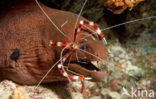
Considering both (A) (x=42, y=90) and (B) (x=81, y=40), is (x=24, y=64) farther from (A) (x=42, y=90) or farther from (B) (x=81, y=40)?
(B) (x=81, y=40)

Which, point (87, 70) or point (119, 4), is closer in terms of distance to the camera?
point (87, 70)

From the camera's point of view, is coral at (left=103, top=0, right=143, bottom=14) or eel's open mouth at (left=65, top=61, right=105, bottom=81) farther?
coral at (left=103, top=0, right=143, bottom=14)

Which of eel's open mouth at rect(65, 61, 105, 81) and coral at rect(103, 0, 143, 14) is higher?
coral at rect(103, 0, 143, 14)

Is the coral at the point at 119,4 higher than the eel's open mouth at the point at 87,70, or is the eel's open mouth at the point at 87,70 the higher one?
the coral at the point at 119,4

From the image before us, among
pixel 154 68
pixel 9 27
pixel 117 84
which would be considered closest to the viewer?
pixel 9 27

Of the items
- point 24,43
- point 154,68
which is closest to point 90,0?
point 24,43

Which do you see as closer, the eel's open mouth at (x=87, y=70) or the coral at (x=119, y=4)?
the eel's open mouth at (x=87, y=70)

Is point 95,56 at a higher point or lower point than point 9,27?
lower

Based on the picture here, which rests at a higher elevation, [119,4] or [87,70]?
[119,4]
